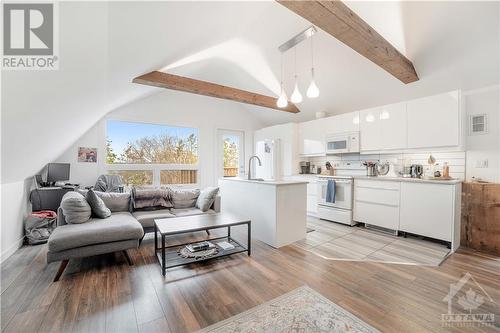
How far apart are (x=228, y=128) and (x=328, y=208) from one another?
10.7ft

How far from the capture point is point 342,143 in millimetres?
4469

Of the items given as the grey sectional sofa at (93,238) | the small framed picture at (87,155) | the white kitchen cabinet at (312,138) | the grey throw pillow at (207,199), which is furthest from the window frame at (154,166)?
the white kitchen cabinet at (312,138)

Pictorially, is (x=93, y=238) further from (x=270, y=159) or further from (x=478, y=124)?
(x=478, y=124)

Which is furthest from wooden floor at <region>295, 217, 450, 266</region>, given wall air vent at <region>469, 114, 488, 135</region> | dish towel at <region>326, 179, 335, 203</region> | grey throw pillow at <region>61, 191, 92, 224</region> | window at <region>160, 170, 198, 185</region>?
window at <region>160, 170, 198, 185</region>

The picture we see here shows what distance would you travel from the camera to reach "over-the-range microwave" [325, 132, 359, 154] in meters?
4.28

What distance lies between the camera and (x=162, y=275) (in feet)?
7.47

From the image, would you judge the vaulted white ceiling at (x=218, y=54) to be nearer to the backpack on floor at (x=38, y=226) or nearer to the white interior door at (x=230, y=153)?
the backpack on floor at (x=38, y=226)

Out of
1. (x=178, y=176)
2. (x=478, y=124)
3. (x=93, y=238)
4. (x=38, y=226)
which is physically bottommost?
(x=38, y=226)

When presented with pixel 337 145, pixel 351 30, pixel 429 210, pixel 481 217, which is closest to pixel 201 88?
pixel 351 30

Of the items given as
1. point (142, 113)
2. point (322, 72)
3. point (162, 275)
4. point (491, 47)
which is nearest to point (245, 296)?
point (162, 275)

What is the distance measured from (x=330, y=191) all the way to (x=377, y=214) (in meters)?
0.89

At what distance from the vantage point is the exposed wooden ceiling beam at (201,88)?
11.3 ft

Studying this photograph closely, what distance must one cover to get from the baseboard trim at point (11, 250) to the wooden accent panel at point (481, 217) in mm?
5967

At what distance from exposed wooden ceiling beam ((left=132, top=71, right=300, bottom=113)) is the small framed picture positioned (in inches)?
81.1
